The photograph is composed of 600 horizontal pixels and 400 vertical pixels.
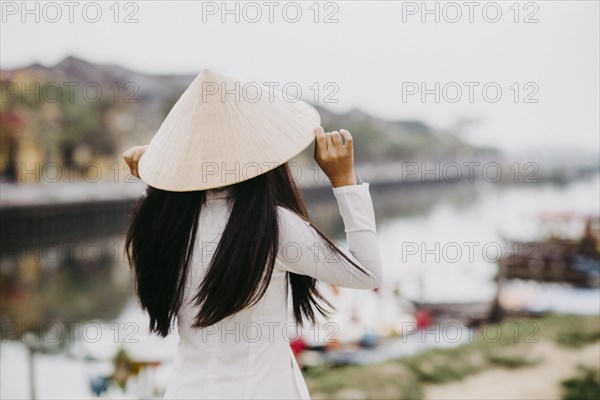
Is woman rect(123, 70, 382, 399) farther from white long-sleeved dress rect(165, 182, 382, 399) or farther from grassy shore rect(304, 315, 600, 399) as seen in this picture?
grassy shore rect(304, 315, 600, 399)

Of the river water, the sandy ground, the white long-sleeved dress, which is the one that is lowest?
the river water

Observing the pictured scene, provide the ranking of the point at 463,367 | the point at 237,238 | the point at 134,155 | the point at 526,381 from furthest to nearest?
the point at 463,367 → the point at 526,381 → the point at 134,155 → the point at 237,238

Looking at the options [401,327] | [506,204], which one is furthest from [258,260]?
[506,204]

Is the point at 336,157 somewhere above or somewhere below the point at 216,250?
above

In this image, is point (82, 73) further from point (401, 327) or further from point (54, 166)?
point (401, 327)

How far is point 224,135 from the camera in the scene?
39.6 inches

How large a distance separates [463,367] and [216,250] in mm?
2764

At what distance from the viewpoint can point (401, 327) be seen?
20.0 ft

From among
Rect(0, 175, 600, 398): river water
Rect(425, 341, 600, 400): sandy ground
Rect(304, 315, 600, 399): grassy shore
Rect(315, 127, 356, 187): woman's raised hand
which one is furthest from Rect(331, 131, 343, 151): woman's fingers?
Rect(425, 341, 600, 400): sandy ground

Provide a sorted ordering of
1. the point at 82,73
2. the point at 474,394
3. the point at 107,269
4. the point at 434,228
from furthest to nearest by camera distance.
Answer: the point at 82,73 → the point at 434,228 → the point at 107,269 → the point at 474,394

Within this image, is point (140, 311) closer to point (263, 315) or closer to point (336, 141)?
point (263, 315)

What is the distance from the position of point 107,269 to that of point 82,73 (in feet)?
54.9

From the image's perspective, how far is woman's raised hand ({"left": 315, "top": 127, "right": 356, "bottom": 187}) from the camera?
97 cm

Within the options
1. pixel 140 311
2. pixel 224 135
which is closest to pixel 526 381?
pixel 224 135
